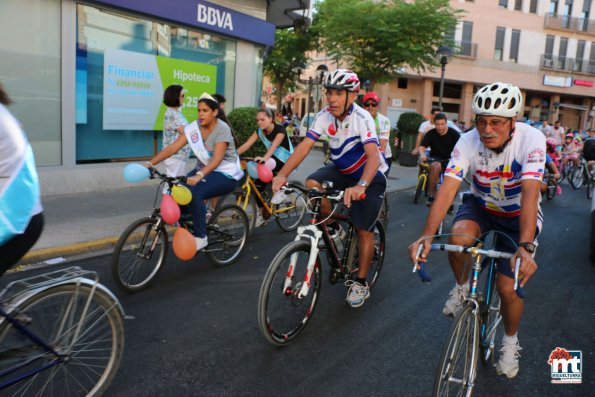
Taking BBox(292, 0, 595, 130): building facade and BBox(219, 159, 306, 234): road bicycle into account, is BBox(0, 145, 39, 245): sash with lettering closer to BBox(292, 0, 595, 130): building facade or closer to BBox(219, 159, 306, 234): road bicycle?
BBox(219, 159, 306, 234): road bicycle

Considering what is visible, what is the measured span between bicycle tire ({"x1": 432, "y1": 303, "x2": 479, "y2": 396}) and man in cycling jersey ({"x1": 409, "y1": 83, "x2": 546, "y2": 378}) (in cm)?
20

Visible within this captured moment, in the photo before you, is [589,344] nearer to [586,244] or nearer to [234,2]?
[586,244]

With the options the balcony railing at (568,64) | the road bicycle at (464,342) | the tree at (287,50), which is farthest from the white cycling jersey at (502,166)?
the balcony railing at (568,64)

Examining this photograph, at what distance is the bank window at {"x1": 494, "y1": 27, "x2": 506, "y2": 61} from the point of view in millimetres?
41125

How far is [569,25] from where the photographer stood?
43625 mm

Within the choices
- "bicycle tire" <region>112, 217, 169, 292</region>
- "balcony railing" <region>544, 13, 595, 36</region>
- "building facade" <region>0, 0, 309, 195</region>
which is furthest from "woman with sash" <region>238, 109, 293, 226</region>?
"balcony railing" <region>544, 13, 595, 36</region>

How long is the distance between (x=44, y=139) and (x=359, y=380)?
24.2 ft

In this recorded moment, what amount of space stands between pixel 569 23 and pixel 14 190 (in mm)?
51086

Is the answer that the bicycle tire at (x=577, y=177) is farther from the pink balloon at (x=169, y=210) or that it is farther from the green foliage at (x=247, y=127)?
the pink balloon at (x=169, y=210)

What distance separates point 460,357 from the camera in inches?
103

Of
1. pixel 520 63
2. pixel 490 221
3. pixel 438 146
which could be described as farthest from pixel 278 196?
pixel 520 63

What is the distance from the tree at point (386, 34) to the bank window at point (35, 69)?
595 inches

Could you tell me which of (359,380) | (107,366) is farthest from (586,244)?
(107,366)

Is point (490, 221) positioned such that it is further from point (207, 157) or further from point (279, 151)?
point (279, 151)
